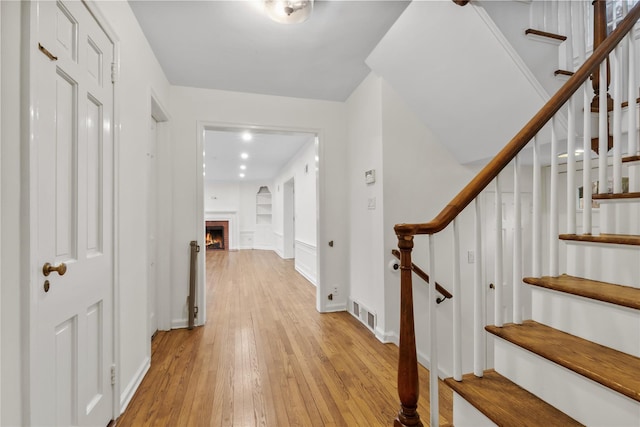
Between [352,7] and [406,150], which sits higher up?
[352,7]

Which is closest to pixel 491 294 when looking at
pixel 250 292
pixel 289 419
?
pixel 289 419

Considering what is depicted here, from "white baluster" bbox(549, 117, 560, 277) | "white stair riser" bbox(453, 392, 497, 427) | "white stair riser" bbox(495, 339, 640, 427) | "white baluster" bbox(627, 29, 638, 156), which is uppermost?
"white baluster" bbox(627, 29, 638, 156)

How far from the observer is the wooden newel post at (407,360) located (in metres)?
1.19

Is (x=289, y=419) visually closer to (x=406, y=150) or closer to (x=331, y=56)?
(x=406, y=150)

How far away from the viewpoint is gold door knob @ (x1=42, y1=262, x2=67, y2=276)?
103cm

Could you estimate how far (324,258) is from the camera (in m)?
3.40

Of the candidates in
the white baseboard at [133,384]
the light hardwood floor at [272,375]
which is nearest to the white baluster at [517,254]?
the light hardwood floor at [272,375]

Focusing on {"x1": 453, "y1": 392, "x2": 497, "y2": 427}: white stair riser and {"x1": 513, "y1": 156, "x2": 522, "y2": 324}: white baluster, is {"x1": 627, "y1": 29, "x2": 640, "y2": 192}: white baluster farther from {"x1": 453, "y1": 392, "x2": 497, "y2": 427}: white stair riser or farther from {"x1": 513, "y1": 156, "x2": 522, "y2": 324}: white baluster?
{"x1": 453, "y1": 392, "x2": 497, "y2": 427}: white stair riser

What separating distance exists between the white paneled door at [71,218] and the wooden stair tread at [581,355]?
1883mm

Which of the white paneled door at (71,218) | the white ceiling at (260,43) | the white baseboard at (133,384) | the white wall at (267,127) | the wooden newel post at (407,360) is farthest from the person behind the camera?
the white wall at (267,127)

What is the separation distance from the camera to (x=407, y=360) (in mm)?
1212

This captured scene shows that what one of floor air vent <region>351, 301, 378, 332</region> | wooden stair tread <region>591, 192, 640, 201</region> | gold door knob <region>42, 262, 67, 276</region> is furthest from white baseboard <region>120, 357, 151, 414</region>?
wooden stair tread <region>591, 192, 640, 201</region>

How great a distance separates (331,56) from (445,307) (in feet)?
8.77

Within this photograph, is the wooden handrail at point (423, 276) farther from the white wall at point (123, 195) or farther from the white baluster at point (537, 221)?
the white wall at point (123, 195)
